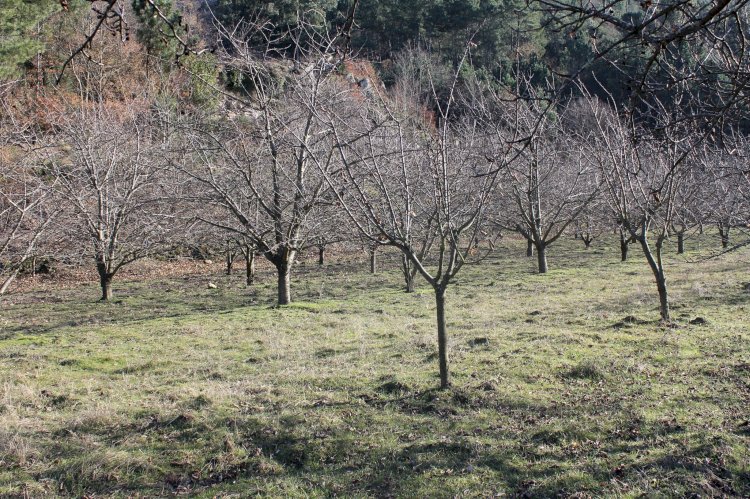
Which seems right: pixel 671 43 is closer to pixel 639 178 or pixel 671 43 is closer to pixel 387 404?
pixel 387 404

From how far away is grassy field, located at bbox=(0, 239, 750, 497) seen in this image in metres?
3.91

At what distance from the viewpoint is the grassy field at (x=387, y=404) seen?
154 inches

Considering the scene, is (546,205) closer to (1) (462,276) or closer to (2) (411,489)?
(1) (462,276)

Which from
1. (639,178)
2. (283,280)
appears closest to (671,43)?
(639,178)

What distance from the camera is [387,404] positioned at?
5.59 meters

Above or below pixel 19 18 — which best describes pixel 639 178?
below

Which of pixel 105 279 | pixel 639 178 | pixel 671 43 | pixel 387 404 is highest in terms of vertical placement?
pixel 639 178

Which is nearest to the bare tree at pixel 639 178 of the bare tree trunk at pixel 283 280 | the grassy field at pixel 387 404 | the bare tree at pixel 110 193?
the grassy field at pixel 387 404

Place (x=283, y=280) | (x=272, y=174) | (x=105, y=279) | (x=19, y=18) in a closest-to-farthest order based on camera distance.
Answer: (x=19, y=18)
(x=283, y=280)
(x=272, y=174)
(x=105, y=279)

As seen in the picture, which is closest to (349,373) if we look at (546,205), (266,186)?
(266,186)

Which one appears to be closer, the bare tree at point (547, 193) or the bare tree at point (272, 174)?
the bare tree at point (272, 174)

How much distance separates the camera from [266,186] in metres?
13.9

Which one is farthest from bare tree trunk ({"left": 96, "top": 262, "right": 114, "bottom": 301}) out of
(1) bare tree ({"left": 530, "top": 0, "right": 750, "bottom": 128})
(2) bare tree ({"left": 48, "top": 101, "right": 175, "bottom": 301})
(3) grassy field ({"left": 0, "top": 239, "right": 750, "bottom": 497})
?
(1) bare tree ({"left": 530, "top": 0, "right": 750, "bottom": 128})

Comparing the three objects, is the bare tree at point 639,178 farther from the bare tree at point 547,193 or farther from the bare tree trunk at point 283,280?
the bare tree trunk at point 283,280
